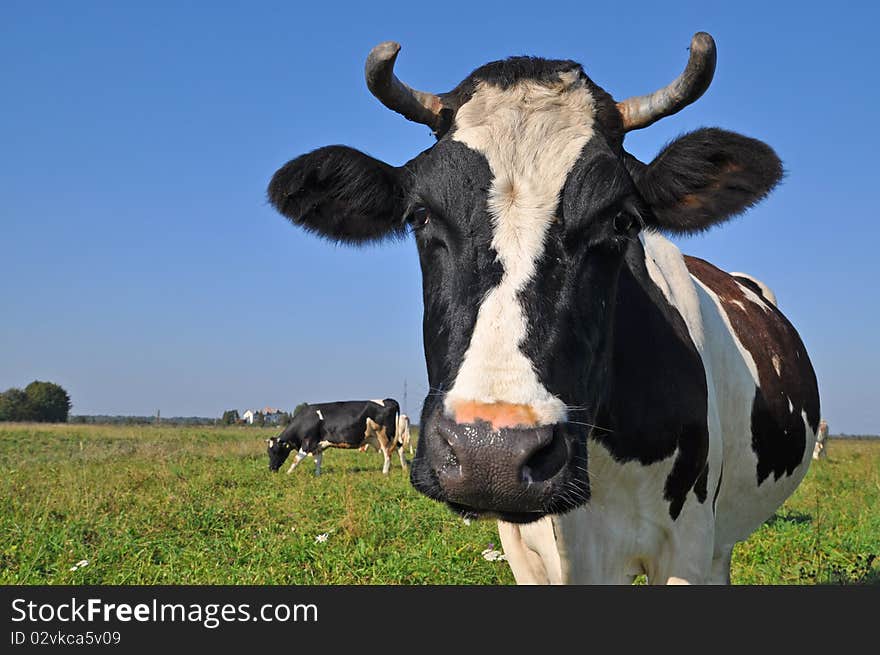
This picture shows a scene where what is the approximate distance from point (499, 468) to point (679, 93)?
186 cm

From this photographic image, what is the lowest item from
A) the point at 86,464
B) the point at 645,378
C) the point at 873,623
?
the point at 873,623

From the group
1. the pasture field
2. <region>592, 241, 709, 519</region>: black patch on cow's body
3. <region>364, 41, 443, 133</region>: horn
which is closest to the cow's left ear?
<region>592, 241, 709, 519</region>: black patch on cow's body

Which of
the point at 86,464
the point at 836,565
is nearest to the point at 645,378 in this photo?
the point at 836,565

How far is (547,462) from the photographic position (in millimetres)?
2422

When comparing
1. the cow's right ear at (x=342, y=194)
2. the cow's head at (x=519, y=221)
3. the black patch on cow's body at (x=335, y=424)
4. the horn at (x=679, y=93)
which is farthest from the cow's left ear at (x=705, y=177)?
the black patch on cow's body at (x=335, y=424)

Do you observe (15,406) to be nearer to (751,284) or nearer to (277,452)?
(277,452)

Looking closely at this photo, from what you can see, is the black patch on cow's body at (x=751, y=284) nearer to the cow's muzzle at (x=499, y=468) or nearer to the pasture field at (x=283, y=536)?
the pasture field at (x=283, y=536)

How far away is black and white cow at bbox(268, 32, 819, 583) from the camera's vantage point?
245 cm

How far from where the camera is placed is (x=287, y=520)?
9.98 metres

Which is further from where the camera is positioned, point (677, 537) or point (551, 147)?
point (677, 537)

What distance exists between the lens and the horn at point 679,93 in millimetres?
3182

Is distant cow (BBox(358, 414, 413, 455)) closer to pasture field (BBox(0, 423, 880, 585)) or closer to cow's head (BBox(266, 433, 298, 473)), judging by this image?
cow's head (BBox(266, 433, 298, 473))

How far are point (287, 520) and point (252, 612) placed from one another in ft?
21.4

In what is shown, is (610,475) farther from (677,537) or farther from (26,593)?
(26,593)
